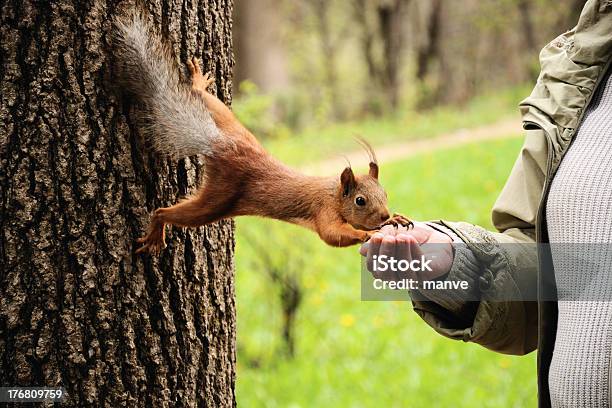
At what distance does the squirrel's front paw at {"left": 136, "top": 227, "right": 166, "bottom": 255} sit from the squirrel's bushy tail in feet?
0.71

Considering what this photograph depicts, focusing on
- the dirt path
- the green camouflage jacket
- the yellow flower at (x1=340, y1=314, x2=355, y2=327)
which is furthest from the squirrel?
the dirt path

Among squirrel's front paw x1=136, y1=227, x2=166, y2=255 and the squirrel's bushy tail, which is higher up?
the squirrel's bushy tail

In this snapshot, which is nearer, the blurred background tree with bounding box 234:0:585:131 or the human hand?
the human hand

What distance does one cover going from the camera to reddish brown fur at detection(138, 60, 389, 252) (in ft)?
6.43

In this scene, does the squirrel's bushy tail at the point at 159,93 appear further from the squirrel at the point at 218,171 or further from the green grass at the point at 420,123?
the green grass at the point at 420,123

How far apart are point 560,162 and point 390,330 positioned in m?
3.75

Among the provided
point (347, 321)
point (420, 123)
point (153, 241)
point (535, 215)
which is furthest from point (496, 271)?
point (420, 123)

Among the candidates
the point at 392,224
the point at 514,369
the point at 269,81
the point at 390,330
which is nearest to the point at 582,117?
the point at 392,224

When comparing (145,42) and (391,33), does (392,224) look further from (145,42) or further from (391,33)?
(391,33)

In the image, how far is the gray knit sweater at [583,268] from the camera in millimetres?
1891

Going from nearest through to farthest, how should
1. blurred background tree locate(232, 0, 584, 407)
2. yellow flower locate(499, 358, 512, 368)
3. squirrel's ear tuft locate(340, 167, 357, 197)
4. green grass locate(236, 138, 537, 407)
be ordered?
squirrel's ear tuft locate(340, 167, 357, 197) → green grass locate(236, 138, 537, 407) → blurred background tree locate(232, 0, 584, 407) → yellow flower locate(499, 358, 512, 368)

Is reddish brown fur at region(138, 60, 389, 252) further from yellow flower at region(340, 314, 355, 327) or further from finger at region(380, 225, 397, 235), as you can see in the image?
yellow flower at region(340, 314, 355, 327)

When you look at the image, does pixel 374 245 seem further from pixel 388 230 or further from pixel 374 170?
pixel 374 170

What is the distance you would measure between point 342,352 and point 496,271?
3304 mm
